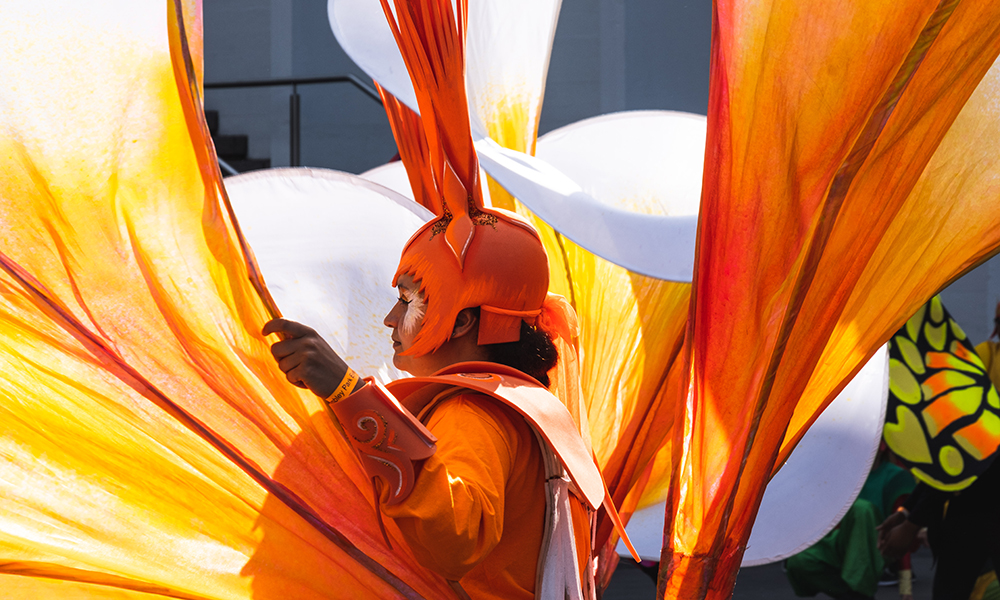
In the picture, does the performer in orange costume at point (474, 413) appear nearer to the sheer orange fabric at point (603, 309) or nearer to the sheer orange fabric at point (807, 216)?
the sheer orange fabric at point (807, 216)

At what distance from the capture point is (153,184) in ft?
3.92

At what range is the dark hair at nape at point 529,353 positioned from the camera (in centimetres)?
139

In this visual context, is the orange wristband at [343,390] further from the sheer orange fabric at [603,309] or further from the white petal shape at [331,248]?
the sheer orange fabric at [603,309]

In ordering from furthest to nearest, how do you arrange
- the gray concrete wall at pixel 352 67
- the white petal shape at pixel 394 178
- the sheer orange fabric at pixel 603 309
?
the gray concrete wall at pixel 352 67 → the white petal shape at pixel 394 178 → the sheer orange fabric at pixel 603 309

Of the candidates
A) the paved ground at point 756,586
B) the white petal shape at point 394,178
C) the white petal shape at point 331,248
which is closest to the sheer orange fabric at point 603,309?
the white petal shape at point 331,248

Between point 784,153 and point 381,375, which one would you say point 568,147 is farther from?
point 784,153

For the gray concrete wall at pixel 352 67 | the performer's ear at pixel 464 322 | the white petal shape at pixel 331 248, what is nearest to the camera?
the performer's ear at pixel 464 322

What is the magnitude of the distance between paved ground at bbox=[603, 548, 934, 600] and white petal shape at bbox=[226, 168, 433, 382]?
357cm

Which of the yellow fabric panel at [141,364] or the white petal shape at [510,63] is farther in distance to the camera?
the white petal shape at [510,63]

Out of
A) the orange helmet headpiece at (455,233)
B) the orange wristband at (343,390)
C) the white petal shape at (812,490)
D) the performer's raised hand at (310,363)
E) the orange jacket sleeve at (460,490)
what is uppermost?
the orange helmet headpiece at (455,233)

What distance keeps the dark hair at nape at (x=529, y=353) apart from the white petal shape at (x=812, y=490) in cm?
72

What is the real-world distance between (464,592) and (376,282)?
0.76m

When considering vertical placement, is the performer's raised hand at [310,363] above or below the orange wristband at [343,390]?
above

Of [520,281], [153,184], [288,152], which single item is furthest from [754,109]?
[288,152]
